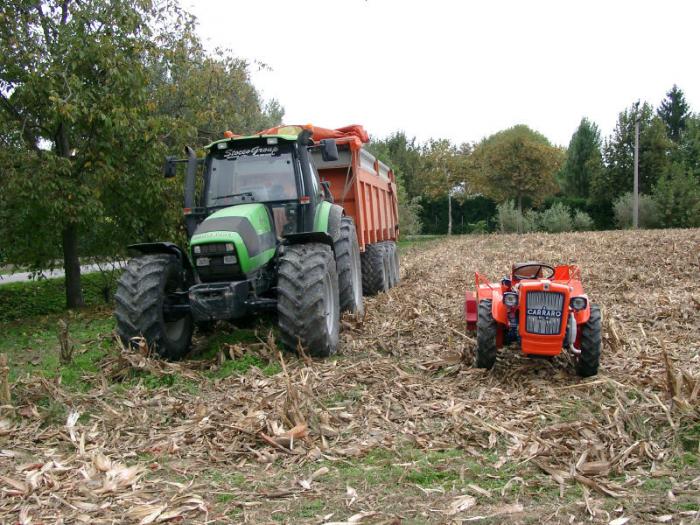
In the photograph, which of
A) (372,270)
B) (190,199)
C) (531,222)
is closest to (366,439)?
(190,199)

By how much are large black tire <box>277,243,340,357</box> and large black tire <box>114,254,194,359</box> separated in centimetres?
123

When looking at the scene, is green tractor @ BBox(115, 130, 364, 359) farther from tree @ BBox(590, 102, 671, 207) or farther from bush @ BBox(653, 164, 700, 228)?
tree @ BBox(590, 102, 671, 207)

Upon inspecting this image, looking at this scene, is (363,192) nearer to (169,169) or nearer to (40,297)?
(169,169)

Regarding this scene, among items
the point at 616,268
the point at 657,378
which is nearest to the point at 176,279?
the point at 657,378

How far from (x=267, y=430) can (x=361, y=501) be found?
4.11ft

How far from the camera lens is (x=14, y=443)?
5.13 meters

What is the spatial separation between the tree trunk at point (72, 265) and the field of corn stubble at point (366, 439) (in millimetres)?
5973

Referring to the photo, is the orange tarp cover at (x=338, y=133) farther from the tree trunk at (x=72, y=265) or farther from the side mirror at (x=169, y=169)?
the tree trunk at (x=72, y=265)

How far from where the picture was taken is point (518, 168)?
3919 centimetres

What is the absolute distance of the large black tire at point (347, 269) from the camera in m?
8.62

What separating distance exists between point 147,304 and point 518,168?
34893 millimetres

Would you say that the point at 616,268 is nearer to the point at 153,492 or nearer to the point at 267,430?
the point at 267,430

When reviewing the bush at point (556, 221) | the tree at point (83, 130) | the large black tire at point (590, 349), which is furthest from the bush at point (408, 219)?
the large black tire at point (590, 349)

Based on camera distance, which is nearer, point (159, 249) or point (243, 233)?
point (243, 233)
